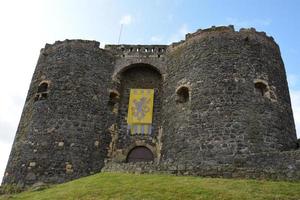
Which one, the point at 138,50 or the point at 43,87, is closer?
the point at 43,87

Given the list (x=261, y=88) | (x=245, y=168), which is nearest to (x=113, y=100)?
(x=261, y=88)

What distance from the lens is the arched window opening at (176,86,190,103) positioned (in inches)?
650

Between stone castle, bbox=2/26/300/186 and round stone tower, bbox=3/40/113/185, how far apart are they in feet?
0.16

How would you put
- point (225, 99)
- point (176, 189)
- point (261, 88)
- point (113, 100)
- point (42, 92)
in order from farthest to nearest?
point (113, 100) → point (42, 92) → point (261, 88) → point (225, 99) → point (176, 189)

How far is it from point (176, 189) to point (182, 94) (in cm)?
789

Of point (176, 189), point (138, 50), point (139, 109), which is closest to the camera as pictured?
point (176, 189)

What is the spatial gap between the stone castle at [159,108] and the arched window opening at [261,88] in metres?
0.05

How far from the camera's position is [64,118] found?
54.9 feet

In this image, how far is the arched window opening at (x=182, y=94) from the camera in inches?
650

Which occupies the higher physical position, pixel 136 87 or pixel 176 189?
pixel 136 87

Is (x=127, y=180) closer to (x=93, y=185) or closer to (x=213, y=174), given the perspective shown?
(x=93, y=185)

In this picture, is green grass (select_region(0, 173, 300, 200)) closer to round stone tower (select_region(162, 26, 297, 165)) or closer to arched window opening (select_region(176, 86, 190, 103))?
round stone tower (select_region(162, 26, 297, 165))

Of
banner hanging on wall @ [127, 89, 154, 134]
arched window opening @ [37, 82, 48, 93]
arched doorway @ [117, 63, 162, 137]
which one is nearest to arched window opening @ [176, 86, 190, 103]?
arched doorway @ [117, 63, 162, 137]

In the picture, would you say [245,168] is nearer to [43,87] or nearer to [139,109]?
[139,109]
